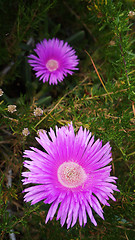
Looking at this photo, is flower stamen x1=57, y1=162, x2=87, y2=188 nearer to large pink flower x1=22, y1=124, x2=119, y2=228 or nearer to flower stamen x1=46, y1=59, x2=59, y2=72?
large pink flower x1=22, y1=124, x2=119, y2=228

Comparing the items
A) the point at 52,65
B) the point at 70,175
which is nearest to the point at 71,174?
the point at 70,175

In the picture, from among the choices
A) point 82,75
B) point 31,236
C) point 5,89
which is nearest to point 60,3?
point 82,75

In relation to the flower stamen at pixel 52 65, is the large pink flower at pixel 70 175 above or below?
below

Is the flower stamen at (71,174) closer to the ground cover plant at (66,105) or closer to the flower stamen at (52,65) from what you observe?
the ground cover plant at (66,105)

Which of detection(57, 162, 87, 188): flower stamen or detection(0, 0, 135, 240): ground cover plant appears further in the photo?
detection(0, 0, 135, 240): ground cover plant

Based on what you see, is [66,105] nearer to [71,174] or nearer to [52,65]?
[52,65]

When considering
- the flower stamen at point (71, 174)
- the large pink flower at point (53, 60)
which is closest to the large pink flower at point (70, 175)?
the flower stamen at point (71, 174)

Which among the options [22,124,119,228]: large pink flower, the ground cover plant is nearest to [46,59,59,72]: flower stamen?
the ground cover plant

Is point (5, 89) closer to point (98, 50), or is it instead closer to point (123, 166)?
point (98, 50)
